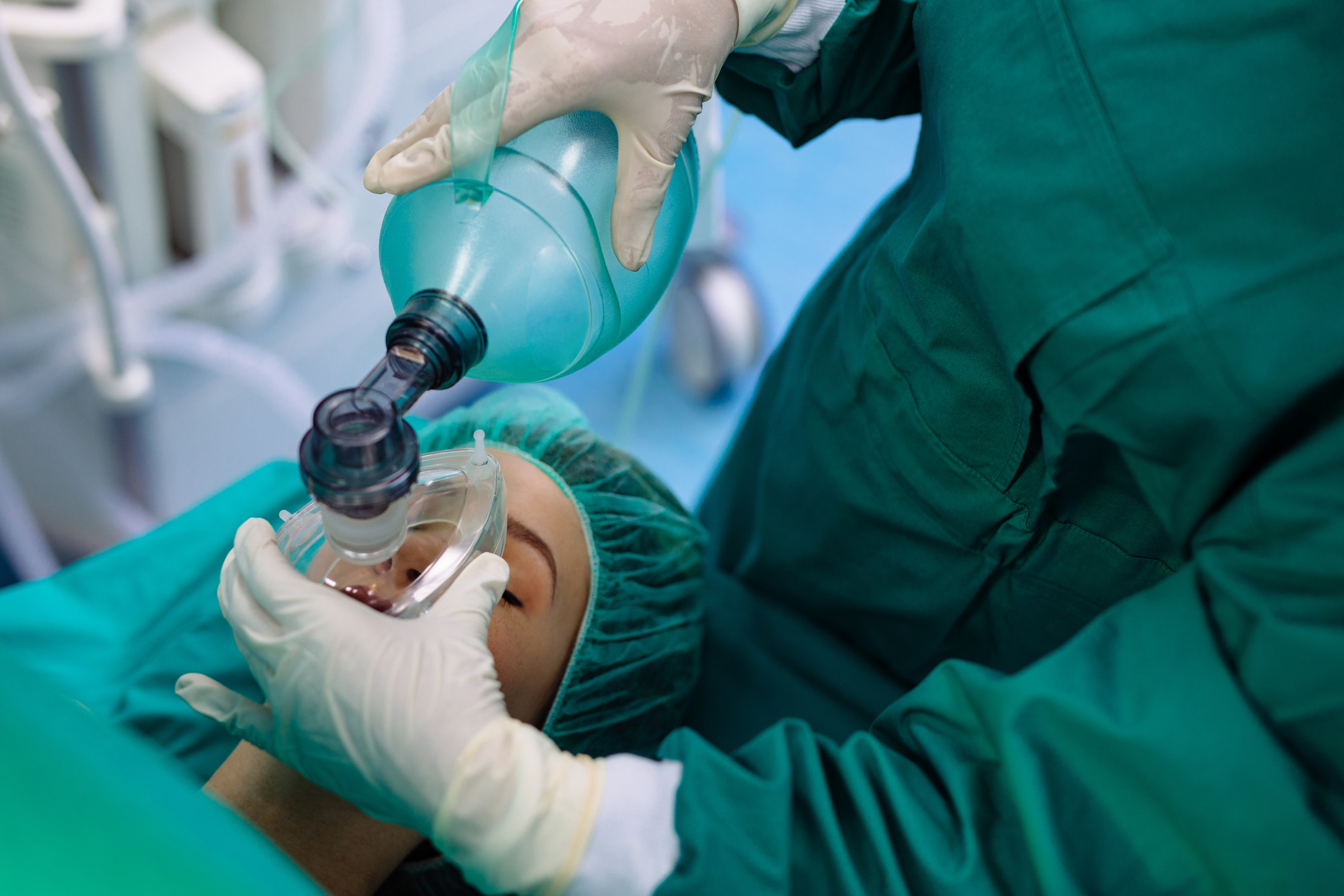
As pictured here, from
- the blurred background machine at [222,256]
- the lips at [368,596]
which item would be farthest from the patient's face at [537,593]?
the blurred background machine at [222,256]

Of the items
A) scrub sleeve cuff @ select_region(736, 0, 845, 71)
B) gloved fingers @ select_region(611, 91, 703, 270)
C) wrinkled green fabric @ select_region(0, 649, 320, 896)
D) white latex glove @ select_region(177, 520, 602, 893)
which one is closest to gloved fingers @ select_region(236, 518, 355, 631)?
white latex glove @ select_region(177, 520, 602, 893)

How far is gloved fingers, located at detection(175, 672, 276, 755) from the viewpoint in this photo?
84 centimetres

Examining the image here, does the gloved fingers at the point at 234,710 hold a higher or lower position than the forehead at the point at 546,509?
lower

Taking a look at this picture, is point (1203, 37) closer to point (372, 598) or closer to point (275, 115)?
point (372, 598)

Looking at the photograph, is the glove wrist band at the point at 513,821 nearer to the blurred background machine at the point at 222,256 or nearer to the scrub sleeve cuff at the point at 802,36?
the scrub sleeve cuff at the point at 802,36

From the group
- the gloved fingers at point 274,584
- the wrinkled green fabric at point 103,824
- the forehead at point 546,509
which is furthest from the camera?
the forehead at point 546,509

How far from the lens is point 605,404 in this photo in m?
2.46

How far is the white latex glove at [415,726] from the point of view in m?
0.69

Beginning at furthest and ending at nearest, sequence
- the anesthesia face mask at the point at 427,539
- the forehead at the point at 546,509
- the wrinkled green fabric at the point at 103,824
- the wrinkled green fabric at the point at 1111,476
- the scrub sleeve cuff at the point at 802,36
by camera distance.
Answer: the forehead at the point at 546,509 → the scrub sleeve cuff at the point at 802,36 → the anesthesia face mask at the point at 427,539 → the wrinkled green fabric at the point at 1111,476 → the wrinkled green fabric at the point at 103,824

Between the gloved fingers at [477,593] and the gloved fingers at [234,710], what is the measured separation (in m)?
0.18

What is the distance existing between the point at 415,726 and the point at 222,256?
1.48 meters

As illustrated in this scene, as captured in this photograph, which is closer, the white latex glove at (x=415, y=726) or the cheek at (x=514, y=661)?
the white latex glove at (x=415, y=726)

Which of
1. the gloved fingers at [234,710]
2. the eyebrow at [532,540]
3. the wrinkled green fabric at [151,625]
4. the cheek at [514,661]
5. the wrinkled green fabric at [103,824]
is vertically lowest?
the wrinkled green fabric at [151,625]

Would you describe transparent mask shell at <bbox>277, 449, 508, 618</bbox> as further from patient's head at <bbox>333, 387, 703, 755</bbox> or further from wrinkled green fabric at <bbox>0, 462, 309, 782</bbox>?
wrinkled green fabric at <bbox>0, 462, 309, 782</bbox>
